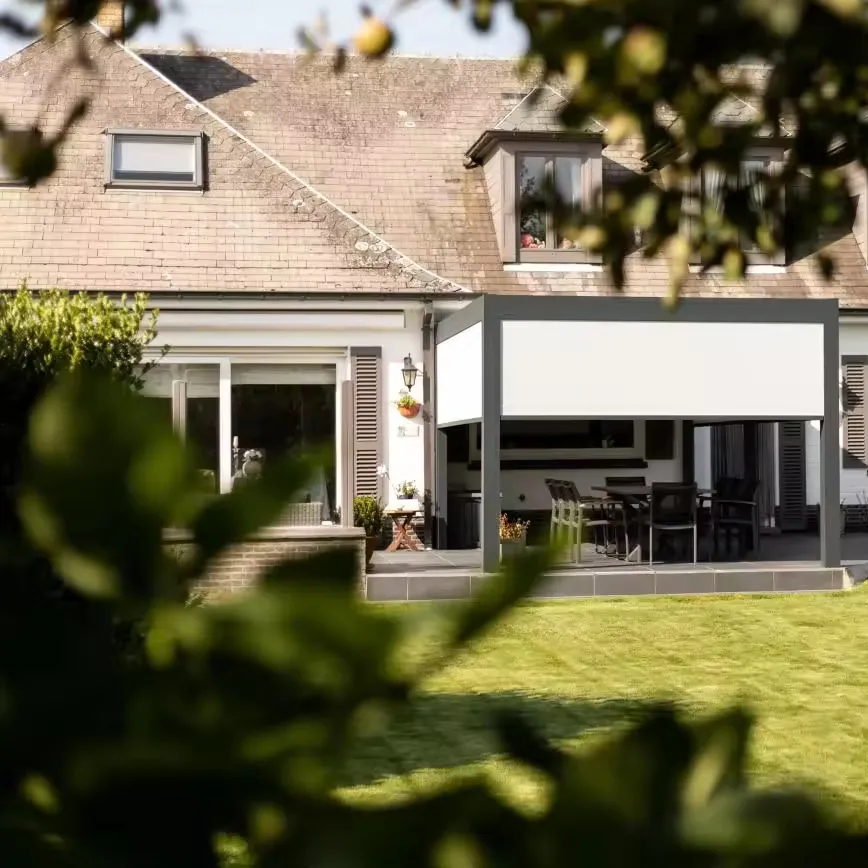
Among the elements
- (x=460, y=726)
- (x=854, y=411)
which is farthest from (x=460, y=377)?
(x=460, y=726)

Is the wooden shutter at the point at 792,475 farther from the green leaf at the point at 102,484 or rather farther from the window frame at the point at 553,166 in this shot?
the green leaf at the point at 102,484

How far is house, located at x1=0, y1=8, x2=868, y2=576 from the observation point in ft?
52.4

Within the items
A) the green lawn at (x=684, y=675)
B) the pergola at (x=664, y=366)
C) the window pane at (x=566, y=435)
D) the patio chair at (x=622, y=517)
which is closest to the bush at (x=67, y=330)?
the green lawn at (x=684, y=675)

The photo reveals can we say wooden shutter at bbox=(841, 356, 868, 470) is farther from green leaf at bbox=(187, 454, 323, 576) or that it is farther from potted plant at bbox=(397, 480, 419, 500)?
green leaf at bbox=(187, 454, 323, 576)

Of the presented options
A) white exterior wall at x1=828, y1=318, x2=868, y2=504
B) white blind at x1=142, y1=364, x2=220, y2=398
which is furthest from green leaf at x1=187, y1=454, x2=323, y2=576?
white exterior wall at x1=828, y1=318, x2=868, y2=504

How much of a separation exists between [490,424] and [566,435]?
4801 millimetres

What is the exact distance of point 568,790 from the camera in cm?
41

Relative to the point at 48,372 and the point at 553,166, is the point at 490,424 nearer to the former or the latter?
the point at 553,166

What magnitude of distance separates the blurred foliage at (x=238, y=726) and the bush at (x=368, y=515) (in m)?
14.4

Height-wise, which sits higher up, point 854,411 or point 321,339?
point 321,339

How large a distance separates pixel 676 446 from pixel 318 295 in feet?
18.4

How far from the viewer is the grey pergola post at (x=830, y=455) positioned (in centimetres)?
1338

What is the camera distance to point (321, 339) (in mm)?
16109

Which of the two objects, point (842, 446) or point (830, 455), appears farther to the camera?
point (842, 446)
